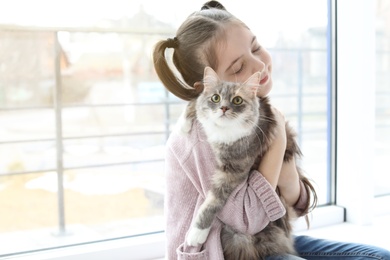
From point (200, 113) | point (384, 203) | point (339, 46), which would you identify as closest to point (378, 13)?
point (339, 46)

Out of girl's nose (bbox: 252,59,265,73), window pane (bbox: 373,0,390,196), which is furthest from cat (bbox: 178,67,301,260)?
window pane (bbox: 373,0,390,196)

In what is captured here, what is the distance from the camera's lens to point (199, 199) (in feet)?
4.62

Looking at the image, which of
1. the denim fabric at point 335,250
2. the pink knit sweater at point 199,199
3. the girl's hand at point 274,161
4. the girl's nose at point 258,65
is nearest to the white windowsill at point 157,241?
the pink knit sweater at point 199,199

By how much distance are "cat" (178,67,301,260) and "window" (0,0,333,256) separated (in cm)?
81

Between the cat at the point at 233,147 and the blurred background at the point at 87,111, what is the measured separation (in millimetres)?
810

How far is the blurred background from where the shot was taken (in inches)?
76.0

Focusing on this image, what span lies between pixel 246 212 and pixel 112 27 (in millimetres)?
1075

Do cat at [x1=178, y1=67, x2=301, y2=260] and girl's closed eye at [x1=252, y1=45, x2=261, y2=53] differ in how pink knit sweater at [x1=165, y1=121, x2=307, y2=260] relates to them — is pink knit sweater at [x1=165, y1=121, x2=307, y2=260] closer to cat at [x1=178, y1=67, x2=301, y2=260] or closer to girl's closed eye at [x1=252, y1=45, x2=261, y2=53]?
cat at [x1=178, y1=67, x2=301, y2=260]

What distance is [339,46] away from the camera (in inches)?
95.8

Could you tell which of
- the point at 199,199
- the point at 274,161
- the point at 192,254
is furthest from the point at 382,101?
the point at 192,254

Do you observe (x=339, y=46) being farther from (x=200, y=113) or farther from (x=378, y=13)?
(x=200, y=113)

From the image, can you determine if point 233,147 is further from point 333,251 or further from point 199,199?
point 333,251

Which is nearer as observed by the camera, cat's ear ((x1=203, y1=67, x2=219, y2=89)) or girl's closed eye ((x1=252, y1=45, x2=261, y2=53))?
cat's ear ((x1=203, y1=67, x2=219, y2=89))

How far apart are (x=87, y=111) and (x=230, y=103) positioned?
93 centimetres
